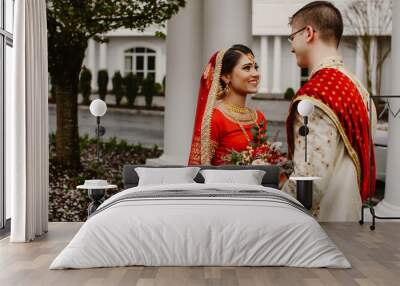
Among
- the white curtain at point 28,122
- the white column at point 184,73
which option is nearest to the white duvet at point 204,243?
the white curtain at point 28,122

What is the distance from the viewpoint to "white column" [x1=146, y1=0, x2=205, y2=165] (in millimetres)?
8219

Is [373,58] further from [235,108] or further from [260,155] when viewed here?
[260,155]

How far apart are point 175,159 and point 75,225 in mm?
1817

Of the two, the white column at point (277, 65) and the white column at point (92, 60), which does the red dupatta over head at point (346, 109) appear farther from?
the white column at point (92, 60)

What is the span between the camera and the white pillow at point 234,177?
6.30 metres

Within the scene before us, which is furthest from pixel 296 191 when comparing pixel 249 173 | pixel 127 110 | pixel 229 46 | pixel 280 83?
pixel 127 110

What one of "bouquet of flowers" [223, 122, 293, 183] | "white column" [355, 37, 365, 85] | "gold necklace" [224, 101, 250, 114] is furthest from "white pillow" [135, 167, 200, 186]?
"white column" [355, 37, 365, 85]

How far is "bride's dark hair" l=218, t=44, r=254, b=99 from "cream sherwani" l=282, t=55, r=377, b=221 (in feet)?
Answer: 2.60

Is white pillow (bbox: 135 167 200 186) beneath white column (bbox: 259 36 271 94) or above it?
beneath

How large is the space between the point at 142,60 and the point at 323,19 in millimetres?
3222

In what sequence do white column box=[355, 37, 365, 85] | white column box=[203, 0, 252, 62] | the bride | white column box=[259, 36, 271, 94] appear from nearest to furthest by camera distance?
the bride, white column box=[203, 0, 252, 62], white column box=[355, 37, 365, 85], white column box=[259, 36, 271, 94]

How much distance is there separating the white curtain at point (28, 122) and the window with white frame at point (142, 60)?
12.1 feet

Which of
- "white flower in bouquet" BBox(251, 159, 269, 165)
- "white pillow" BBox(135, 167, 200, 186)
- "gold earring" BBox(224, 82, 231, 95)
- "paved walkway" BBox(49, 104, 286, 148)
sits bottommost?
"white pillow" BBox(135, 167, 200, 186)

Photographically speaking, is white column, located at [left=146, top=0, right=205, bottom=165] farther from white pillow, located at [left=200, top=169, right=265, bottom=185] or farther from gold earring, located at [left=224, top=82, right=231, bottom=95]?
white pillow, located at [left=200, top=169, right=265, bottom=185]
